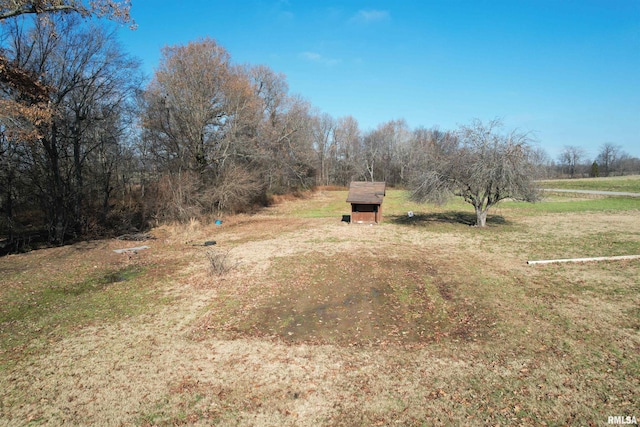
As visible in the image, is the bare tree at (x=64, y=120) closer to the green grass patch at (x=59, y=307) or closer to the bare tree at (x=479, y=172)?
the green grass patch at (x=59, y=307)

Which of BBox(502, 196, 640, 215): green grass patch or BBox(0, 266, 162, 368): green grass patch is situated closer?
BBox(0, 266, 162, 368): green grass patch

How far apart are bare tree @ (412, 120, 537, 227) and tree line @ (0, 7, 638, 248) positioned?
0.45 ft

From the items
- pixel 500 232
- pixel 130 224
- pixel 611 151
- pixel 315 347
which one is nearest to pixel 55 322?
pixel 315 347

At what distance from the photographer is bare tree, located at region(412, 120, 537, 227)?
15.8m

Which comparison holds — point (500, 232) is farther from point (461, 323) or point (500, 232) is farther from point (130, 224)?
point (130, 224)

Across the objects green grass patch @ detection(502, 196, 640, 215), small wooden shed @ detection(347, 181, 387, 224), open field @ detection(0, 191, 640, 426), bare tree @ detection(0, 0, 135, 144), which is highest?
bare tree @ detection(0, 0, 135, 144)

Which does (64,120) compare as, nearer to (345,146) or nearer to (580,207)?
(580,207)

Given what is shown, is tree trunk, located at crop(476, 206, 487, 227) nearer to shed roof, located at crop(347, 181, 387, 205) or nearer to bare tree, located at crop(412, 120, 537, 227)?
bare tree, located at crop(412, 120, 537, 227)

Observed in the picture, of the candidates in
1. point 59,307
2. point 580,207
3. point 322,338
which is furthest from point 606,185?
point 59,307

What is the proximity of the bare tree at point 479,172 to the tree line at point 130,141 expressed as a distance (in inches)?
5.4

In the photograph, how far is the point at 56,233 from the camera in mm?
15477

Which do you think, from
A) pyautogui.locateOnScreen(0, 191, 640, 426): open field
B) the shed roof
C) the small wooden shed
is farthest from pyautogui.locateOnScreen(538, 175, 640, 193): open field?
pyautogui.locateOnScreen(0, 191, 640, 426): open field

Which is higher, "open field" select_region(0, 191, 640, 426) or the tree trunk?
the tree trunk

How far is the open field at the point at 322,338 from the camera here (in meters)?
4.58
